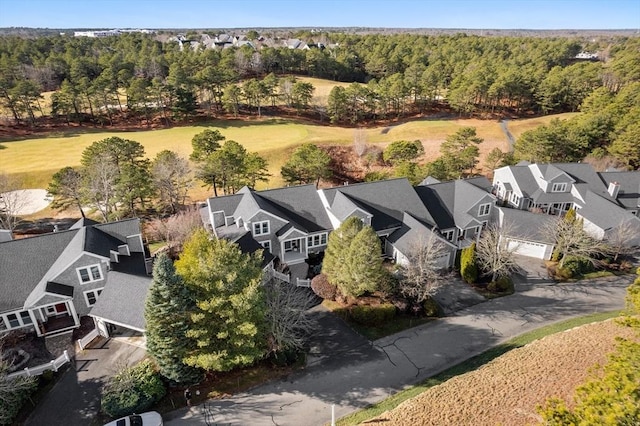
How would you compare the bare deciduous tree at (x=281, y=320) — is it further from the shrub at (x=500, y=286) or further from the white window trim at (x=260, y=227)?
the shrub at (x=500, y=286)

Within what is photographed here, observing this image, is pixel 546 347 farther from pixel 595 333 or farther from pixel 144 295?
pixel 144 295

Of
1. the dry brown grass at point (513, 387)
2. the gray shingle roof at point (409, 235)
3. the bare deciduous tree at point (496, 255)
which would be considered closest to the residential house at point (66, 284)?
the dry brown grass at point (513, 387)

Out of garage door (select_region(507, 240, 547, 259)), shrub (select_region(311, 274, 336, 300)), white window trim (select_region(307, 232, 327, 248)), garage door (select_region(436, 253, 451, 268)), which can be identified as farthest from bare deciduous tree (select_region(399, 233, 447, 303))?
garage door (select_region(507, 240, 547, 259))

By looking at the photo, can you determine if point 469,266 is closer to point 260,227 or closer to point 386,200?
point 386,200

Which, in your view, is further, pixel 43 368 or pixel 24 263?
pixel 24 263

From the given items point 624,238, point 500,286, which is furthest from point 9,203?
point 624,238

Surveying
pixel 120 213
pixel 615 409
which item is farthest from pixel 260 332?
pixel 120 213
